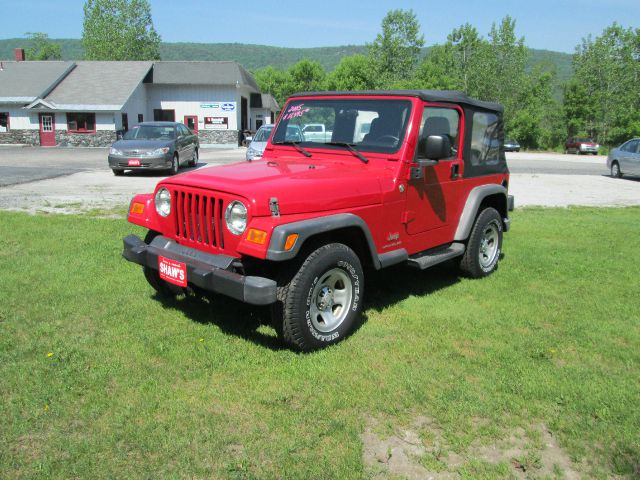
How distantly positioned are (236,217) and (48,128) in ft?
128

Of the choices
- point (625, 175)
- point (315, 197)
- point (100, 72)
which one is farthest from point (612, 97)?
point (315, 197)

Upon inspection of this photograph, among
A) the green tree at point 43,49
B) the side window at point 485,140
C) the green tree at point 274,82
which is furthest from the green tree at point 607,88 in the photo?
the green tree at point 43,49

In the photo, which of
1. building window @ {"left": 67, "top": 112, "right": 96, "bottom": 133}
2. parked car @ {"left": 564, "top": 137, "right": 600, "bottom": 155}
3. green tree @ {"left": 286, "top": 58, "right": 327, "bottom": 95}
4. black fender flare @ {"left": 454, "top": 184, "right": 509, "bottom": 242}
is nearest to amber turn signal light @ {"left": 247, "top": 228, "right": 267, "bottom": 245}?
black fender flare @ {"left": 454, "top": 184, "right": 509, "bottom": 242}

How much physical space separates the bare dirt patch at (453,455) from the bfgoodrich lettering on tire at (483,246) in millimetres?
2899

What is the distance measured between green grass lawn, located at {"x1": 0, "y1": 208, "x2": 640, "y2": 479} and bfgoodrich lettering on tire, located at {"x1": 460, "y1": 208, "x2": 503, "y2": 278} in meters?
0.22

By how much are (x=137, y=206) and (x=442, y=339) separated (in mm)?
2826

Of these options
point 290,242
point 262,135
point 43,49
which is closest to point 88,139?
point 262,135

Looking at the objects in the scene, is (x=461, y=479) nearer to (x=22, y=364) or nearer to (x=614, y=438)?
(x=614, y=438)

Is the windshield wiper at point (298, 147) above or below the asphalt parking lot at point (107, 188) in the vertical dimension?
above

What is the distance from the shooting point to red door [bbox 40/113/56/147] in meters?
37.8

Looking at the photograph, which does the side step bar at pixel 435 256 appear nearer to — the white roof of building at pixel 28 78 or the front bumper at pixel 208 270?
the front bumper at pixel 208 270

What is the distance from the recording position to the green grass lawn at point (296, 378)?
2957 millimetres

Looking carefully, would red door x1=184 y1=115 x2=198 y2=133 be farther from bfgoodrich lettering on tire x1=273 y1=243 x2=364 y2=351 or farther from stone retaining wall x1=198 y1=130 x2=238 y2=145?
bfgoodrich lettering on tire x1=273 y1=243 x2=364 y2=351

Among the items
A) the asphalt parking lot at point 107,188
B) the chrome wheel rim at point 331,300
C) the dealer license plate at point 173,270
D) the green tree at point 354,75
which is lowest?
the asphalt parking lot at point 107,188
